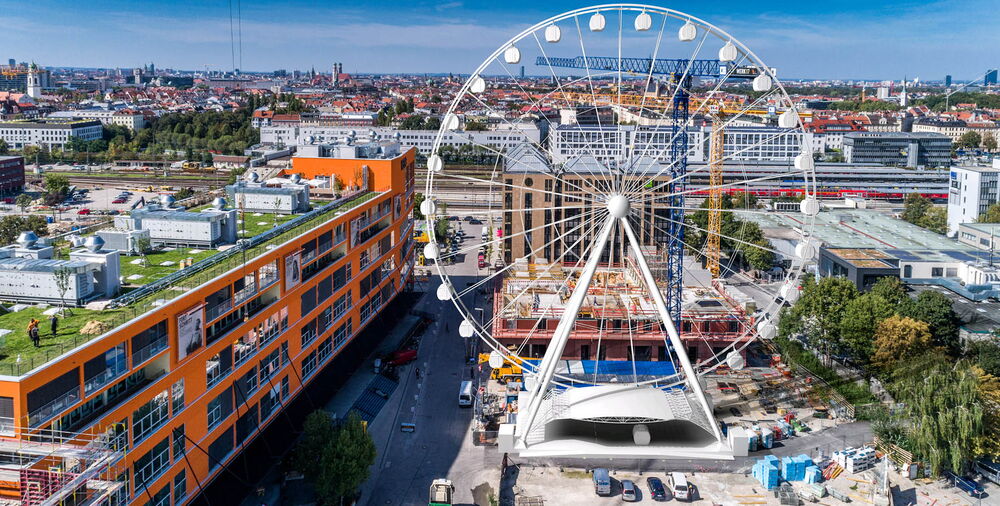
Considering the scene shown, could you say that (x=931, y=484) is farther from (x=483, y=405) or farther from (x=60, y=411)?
(x=60, y=411)

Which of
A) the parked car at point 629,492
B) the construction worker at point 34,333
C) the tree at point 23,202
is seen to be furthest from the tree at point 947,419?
the tree at point 23,202

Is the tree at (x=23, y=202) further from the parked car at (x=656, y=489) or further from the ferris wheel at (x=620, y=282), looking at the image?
the parked car at (x=656, y=489)

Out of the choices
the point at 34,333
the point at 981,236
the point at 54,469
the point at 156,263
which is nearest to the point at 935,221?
the point at 981,236

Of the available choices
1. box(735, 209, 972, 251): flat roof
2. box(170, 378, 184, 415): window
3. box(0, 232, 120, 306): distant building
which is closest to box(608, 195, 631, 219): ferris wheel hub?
box(170, 378, 184, 415): window

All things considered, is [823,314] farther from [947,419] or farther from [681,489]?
[681,489]

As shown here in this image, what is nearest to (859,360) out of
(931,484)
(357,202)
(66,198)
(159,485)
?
(931,484)

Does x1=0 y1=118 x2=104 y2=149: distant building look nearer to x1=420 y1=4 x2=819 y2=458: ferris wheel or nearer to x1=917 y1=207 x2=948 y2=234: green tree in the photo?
x1=420 y1=4 x2=819 y2=458: ferris wheel
